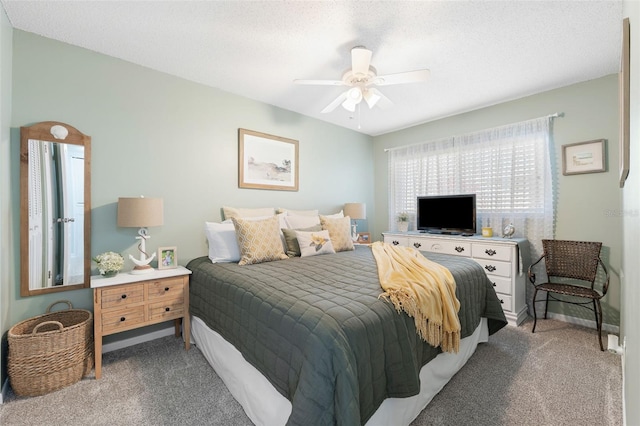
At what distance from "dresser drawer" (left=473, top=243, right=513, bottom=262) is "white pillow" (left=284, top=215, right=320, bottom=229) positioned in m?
1.98

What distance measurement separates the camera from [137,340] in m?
2.61

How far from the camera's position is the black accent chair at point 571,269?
2.74 metres

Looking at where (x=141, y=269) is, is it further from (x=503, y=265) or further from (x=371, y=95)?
(x=503, y=265)

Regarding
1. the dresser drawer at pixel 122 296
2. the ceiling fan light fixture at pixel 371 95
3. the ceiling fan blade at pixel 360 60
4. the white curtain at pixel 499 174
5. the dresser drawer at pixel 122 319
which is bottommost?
the dresser drawer at pixel 122 319

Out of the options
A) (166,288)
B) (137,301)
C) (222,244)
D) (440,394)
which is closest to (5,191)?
(137,301)

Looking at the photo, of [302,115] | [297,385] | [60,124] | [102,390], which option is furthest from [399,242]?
[60,124]

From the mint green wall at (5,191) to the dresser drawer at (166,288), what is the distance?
0.90 m

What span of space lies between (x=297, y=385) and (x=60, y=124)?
109 inches

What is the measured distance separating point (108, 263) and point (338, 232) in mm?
2255

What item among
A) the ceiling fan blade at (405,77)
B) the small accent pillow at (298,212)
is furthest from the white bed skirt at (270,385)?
the ceiling fan blade at (405,77)

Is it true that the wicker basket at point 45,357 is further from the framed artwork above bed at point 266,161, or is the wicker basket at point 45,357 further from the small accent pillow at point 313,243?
the framed artwork above bed at point 266,161

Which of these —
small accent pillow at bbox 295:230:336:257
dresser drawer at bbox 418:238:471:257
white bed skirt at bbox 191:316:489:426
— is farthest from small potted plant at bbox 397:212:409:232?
white bed skirt at bbox 191:316:489:426

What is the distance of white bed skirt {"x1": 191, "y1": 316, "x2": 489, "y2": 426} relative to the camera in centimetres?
144

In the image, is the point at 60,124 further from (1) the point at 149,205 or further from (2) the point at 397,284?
(2) the point at 397,284
